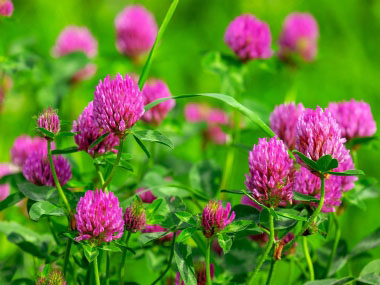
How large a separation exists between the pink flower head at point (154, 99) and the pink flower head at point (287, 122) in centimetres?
39

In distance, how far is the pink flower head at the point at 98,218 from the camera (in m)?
0.80

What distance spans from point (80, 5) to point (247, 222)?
264cm

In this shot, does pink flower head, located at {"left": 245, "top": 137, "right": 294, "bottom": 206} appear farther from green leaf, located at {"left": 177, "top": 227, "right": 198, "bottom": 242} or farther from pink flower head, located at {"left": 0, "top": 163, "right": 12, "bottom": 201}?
pink flower head, located at {"left": 0, "top": 163, "right": 12, "bottom": 201}

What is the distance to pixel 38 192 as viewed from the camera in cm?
97

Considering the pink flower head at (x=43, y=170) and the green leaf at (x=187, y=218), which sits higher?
the pink flower head at (x=43, y=170)

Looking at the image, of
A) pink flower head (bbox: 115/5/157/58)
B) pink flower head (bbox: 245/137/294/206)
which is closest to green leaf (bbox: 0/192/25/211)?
pink flower head (bbox: 245/137/294/206)

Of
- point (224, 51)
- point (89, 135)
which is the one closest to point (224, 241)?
point (89, 135)

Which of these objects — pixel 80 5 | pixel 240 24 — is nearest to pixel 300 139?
pixel 240 24

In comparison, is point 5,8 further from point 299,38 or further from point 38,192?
point 299,38

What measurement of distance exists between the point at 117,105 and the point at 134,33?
3.57 ft

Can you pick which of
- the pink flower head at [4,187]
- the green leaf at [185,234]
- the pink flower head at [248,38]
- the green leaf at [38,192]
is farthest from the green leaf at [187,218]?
the pink flower head at [4,187]

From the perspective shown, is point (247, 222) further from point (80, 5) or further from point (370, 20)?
point (80, 5)

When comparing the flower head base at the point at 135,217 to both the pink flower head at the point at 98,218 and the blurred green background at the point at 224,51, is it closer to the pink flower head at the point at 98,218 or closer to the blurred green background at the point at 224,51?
the pink flower head at the point at 98,218

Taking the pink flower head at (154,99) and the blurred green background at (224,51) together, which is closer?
the pink flower head at (154,99)
